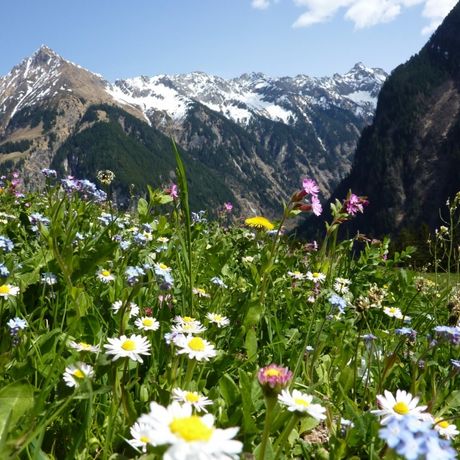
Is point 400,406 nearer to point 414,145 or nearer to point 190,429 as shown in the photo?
point 190,429

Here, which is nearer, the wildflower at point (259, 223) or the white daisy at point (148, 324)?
the white daisy at point (148, 324)

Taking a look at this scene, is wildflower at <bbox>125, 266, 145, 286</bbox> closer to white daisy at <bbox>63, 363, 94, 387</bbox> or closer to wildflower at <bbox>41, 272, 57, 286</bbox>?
wildflower at <bbox>41, 272, 57, 286</bbox>

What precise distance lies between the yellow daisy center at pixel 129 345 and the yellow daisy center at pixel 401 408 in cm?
92

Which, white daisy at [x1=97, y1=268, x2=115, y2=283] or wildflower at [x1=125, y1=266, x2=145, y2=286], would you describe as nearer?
wildflower at [x1=125, y1=266, x2=145, y2=286]

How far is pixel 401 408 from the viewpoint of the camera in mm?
1576

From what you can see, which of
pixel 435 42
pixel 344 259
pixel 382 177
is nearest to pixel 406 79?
pixel 435 42

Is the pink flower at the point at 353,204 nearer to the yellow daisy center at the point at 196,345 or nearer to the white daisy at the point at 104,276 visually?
the white daisy at the point at 104,276

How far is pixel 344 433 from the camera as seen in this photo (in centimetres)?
213

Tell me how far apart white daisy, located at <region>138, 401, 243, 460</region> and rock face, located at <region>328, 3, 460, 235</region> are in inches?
5672

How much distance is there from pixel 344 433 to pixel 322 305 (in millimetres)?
1897

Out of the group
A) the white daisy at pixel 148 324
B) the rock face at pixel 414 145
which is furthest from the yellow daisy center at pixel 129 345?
the rock face at pixel 414 145

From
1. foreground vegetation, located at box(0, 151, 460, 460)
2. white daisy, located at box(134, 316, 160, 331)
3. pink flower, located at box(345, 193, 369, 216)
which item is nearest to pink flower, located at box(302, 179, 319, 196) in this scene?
foreground vegetation, located at box(0, 151, 460, 460)

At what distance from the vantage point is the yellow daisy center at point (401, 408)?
156cm

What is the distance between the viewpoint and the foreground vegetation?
144cm
